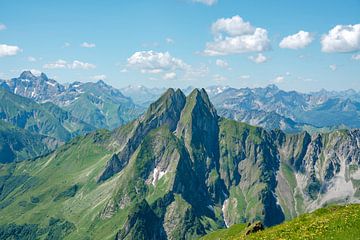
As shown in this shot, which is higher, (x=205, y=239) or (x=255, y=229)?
(x=255, y=229)

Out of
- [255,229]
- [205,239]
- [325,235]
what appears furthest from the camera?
[205,239]

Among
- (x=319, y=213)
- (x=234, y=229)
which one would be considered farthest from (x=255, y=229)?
(x=234, y=229)

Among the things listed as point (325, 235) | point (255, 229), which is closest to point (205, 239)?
point (255, 229)

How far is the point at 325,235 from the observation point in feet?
193

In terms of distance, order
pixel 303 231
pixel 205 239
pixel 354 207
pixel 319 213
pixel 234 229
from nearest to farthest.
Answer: pixel 303 231, pixel 354 207, pixel 319 213, pixel 234 229, pixel 205 239

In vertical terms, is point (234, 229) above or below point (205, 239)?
above

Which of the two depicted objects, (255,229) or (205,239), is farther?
(205,239)

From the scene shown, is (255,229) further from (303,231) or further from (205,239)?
(205,239)

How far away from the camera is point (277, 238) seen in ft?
202

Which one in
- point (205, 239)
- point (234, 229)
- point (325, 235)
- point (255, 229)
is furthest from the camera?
point (205, 239)

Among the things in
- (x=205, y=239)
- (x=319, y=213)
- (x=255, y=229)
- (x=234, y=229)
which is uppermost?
(x=319, y=213)

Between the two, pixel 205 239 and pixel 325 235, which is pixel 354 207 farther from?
pixel 205 239

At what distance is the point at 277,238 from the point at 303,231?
15.2ft

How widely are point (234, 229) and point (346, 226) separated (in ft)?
386
